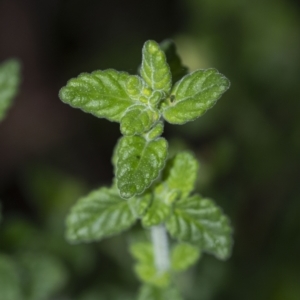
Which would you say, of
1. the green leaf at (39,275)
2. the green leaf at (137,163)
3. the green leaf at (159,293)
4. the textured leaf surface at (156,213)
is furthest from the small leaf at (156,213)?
the green leaf at (39,275)

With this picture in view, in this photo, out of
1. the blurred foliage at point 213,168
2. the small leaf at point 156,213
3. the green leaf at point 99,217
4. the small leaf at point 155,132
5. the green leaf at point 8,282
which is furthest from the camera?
the blurred foliage at point 213,168

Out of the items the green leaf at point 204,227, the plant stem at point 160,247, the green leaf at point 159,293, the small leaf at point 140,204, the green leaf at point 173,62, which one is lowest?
the green leaf at point 159,293

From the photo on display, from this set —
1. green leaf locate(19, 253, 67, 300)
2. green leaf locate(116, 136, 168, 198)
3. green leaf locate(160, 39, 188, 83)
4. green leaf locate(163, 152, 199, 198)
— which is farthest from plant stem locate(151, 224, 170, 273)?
green leaf locate(19, 253, 67, 300)

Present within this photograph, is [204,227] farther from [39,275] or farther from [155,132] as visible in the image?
[39,275]

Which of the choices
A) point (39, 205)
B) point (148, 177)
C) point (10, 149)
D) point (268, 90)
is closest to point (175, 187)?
point (148, 177)

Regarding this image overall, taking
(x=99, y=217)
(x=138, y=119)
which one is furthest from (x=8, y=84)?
(x=138, y=119)

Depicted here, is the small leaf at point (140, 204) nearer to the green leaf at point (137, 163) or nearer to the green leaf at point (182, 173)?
the green leaf at point (182, 173)

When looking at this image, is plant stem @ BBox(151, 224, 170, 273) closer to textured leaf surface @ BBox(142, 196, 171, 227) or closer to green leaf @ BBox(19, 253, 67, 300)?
textured leaf surface @ BBox(142, 196, 171, 227)
